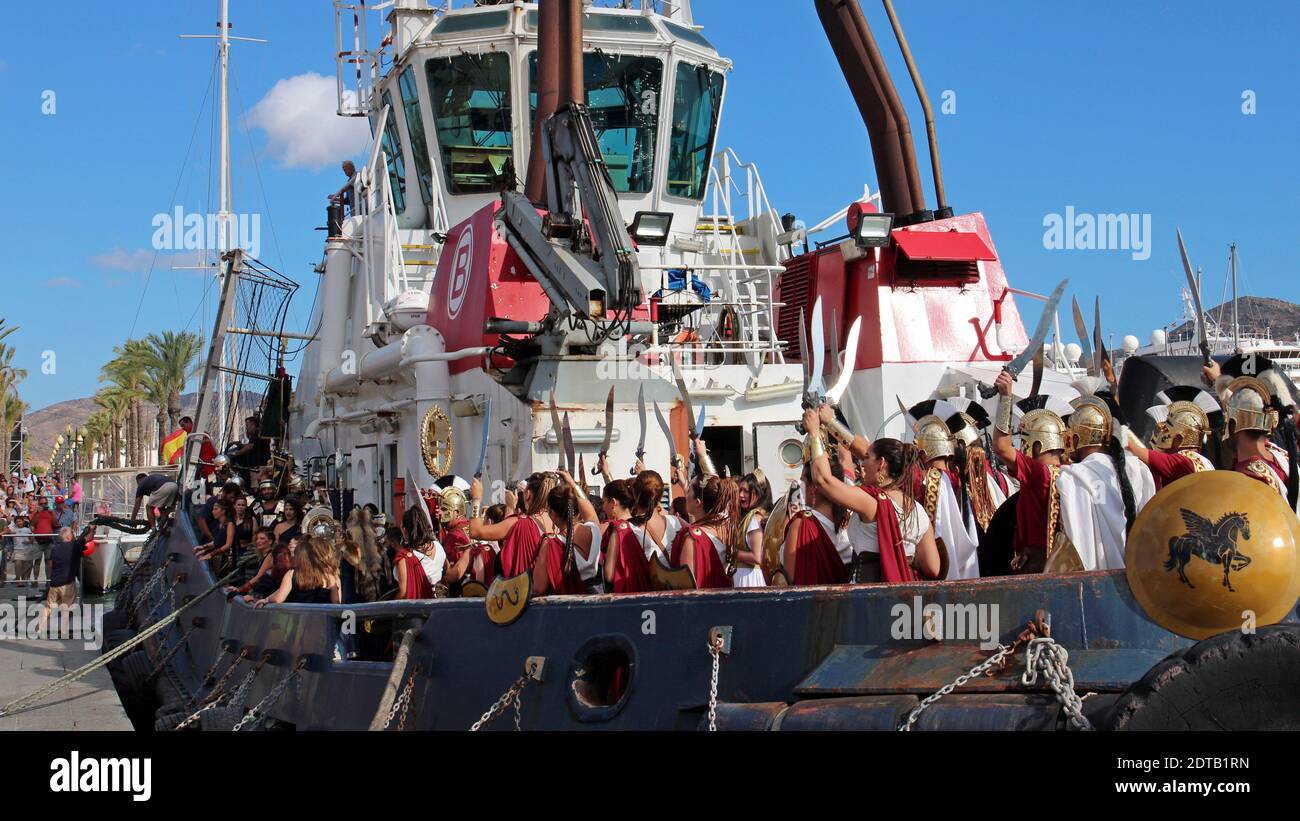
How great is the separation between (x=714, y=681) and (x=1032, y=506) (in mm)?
1596

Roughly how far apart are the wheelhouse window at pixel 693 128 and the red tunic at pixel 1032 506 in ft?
35.9

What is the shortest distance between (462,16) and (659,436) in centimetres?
679

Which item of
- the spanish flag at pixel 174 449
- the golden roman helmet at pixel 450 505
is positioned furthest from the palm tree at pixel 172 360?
the golden roman helmet at pixel 450 505

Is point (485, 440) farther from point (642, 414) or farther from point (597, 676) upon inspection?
point (597, 676)

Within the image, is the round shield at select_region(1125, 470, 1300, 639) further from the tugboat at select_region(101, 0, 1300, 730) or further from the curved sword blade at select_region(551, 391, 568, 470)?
the curved sword blade at select_region(551, 391, 568, 470)

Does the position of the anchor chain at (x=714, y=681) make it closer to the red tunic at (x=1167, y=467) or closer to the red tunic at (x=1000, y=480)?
the red tunic at (x=1167, y=467)

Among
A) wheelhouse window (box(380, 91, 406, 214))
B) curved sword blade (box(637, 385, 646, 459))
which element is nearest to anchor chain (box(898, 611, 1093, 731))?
curved sword blade (box(637, 385, 646, 459))

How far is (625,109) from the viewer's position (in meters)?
16.1

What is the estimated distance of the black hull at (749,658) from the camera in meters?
5.05

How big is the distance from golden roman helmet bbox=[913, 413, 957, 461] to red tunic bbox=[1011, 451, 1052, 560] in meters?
0.37

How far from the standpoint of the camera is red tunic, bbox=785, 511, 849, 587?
6383mm
